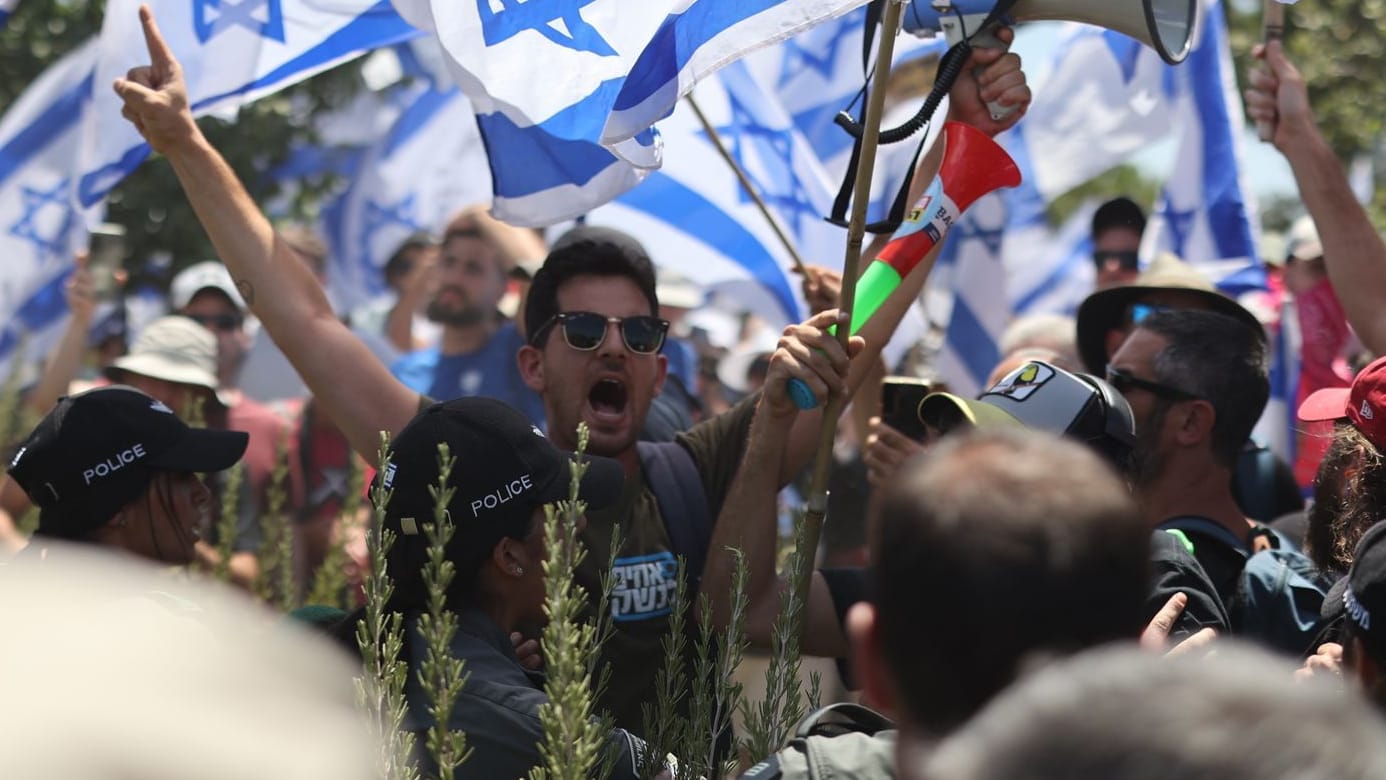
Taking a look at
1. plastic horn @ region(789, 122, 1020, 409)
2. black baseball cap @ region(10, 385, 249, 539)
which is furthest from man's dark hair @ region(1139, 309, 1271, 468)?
black baseball cap @ region(10, 385, 249, 539)

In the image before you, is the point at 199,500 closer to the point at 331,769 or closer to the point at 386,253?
the point at 331,769

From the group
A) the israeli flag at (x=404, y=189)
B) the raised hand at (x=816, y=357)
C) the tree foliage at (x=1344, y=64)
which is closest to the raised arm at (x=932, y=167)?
the raised hand at (x=816, y=357)

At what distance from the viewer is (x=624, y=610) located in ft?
12.2

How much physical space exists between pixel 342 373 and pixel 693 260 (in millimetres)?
3432

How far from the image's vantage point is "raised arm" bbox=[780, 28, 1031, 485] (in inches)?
147

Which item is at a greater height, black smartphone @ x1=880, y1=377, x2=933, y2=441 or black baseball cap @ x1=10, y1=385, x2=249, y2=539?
black baseball cap @ x1=10, y1=385, x2=249, y2=539

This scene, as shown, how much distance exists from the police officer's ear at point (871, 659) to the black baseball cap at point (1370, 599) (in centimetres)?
75

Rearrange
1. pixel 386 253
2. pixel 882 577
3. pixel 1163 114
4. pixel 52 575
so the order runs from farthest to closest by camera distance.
A: pixel 386 253 < pixel 1163 114 < pixel 882 577 < pixel 52 575

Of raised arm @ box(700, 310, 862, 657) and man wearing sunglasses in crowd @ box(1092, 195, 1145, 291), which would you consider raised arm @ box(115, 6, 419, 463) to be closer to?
raised arm @ box(700, 310, 862, 657)

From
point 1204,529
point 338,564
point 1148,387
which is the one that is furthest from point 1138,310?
point 338,564

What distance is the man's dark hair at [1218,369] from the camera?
13.9 feet

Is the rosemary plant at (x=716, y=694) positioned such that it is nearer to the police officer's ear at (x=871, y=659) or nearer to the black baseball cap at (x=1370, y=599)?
the police officer's ear at (x=871, y=659)

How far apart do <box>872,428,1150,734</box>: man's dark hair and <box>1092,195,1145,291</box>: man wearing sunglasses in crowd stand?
199 inches

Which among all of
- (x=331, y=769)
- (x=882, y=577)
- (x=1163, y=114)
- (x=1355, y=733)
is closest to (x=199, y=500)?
(x=882, y=577)
